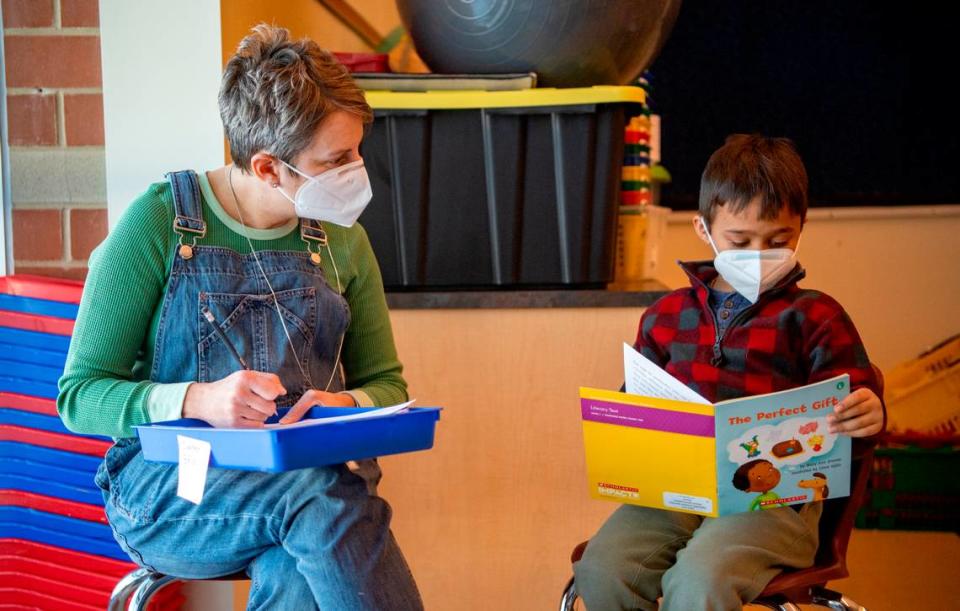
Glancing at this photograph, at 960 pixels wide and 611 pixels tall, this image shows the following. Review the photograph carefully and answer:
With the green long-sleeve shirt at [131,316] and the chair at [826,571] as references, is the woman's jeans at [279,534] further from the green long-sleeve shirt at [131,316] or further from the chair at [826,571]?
the chair at [826,571]

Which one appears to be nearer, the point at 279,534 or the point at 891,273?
the point at 279,534

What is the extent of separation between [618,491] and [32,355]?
0.86 m

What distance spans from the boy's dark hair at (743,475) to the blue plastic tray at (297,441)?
0.39 metres

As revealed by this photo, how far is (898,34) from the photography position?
308cm

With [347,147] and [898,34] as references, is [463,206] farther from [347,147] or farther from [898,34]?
[898,34]

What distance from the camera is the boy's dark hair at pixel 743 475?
1266mm

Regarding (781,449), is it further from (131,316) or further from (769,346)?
(131,316)

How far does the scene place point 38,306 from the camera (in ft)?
5.03

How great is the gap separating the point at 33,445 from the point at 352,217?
2.06 ft

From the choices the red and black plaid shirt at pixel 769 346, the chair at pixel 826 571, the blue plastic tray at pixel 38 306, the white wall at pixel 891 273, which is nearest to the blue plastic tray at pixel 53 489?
the blue plastic tray at pixel 38 306

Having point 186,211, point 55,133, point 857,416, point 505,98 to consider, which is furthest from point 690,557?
point 55,133

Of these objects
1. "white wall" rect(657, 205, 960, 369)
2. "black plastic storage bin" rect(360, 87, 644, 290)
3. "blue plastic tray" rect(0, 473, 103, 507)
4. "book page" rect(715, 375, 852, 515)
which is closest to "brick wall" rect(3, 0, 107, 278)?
"blue plastic tray" rect(0, 473, 103, 507)

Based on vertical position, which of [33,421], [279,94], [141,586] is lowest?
[141,586]

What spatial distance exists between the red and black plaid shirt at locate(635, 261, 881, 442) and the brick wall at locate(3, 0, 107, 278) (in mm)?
917
